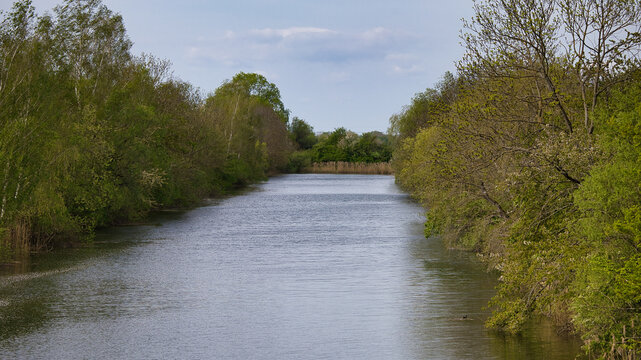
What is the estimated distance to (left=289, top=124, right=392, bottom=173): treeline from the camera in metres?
117

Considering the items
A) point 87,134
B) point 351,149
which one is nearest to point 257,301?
point 87,134

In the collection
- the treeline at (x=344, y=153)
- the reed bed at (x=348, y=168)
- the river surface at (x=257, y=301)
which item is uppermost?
the treeline at (x=344, y=153)

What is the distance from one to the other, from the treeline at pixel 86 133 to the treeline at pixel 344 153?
5519cm

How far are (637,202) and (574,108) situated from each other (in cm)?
474

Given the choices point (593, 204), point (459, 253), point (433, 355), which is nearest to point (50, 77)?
point (459, 253)

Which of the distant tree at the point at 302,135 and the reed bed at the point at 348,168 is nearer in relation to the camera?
the reed bed at the point at 348,168

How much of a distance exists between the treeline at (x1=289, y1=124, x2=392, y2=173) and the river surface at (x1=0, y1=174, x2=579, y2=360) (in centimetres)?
8432

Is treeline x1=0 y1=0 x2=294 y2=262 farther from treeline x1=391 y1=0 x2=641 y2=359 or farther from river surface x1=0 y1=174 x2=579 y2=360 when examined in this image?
treeline x1=391 y1=0 x2=641 y2=359

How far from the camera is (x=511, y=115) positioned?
16.4 m

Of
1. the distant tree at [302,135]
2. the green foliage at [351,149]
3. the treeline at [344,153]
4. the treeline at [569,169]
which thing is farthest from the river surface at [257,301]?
the distant tree at [302,135]

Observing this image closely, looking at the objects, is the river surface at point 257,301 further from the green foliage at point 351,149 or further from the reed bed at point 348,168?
the green foliage at point 351,149

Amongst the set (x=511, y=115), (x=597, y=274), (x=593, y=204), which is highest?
(x=511, y=115)

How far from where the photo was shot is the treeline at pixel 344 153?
117m

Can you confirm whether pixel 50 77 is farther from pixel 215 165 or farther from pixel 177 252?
pixel 215 165
